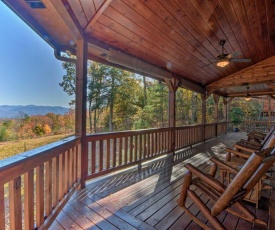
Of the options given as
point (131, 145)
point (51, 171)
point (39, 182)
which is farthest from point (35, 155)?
point (131, 145)

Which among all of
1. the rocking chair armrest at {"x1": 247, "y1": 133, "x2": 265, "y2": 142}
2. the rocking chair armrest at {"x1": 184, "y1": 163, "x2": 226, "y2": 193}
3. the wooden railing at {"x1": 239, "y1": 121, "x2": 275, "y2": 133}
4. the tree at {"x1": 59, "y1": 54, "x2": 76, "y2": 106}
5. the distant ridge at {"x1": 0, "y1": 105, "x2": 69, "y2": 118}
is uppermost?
the tree at {"x1": 59, "y1": 54, "x2": 76, "y2": 106}

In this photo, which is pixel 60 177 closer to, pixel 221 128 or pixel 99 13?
pixel 99 13

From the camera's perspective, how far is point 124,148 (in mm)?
3527

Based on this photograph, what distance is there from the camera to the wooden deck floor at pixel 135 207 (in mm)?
1838

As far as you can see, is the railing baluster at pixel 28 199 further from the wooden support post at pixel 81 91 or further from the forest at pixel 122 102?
the forest at pixel 122 102

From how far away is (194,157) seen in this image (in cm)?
472

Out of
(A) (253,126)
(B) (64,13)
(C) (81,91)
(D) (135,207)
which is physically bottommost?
(D) (135,207)

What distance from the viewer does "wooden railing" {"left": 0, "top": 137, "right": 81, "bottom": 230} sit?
45.9 inches

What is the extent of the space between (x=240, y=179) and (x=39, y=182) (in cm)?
171

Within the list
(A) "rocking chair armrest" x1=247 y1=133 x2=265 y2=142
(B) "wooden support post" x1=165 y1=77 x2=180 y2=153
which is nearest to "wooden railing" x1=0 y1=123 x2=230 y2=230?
(B) "wooden support post" x1=165 y1=77 x2=180 y2=153

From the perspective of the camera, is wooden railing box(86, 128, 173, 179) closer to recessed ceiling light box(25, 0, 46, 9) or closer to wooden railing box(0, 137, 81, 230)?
wooden railing box(0, 137, 81, 230)

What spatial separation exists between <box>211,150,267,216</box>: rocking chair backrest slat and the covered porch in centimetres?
58

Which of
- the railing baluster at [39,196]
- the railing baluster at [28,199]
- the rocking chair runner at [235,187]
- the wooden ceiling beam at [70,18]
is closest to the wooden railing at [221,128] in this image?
the rocking chair runner at [235,187]

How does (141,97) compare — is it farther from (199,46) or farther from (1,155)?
(1,155)
